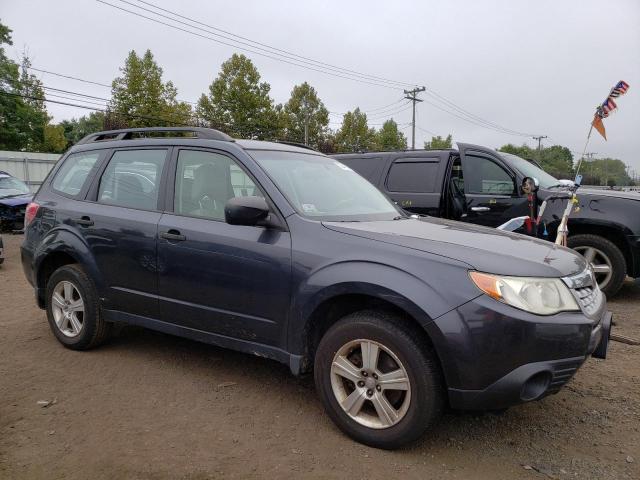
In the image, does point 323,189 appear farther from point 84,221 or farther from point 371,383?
point 84,221

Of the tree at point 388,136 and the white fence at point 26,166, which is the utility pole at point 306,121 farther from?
the white fence at point 26,166

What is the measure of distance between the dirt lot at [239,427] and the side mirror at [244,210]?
128 cm

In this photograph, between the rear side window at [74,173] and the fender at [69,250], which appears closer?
the fender at [69,250]

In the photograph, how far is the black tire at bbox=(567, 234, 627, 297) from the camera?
6.02 meters

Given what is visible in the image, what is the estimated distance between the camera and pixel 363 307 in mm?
3008

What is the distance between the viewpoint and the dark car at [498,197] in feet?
19.9

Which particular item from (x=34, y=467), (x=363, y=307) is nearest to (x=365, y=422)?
(x=363, y=307)

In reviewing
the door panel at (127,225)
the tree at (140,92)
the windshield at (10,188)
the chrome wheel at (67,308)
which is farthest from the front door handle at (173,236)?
the tree at (140,92)

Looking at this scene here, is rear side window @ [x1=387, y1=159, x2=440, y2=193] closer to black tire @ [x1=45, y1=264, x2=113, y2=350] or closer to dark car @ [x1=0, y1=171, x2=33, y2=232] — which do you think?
black tire @ [x1=45, y1=264, x2=113, y2=350]

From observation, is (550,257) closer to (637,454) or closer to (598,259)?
(637,454)

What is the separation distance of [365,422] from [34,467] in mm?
1810

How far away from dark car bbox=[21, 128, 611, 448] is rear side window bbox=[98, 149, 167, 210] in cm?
1

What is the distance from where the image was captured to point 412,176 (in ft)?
23.4

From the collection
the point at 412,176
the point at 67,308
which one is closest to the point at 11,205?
the point at 67,308
